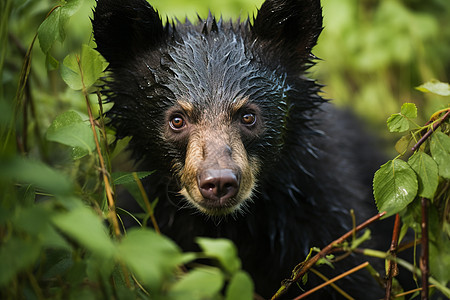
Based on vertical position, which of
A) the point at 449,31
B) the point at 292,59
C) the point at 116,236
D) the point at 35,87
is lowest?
the point at 116,236

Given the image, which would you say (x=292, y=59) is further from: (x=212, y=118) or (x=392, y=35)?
(x=392, y=35)

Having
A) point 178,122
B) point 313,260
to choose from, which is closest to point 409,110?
point 313,260

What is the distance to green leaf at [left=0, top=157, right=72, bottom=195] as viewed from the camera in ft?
5.13

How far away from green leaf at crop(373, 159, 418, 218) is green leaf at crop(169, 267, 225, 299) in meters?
1.02

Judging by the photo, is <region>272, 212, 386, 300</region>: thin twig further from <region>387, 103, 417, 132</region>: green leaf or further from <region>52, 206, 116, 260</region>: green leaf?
<region>52, 206, 116, 260</region>: green leaf

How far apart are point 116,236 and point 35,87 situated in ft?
9.17

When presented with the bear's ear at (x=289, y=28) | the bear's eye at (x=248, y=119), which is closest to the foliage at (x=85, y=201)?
the bear's eye at (x=248, y=119)

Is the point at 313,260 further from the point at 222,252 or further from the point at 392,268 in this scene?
the point at 222,252

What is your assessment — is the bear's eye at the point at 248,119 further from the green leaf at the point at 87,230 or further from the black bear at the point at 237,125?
the green leaf at the point at 87,230

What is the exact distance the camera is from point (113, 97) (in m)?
3.37

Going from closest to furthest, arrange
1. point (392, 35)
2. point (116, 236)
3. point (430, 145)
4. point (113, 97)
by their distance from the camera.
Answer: point (116, 236) → point (430, 145) → point (113, 97) → point (392, 35)

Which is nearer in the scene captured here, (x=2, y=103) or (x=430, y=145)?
(x=2, y=103)

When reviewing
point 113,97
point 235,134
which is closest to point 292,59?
point 235,134

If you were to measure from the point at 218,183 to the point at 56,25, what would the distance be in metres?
1.11
